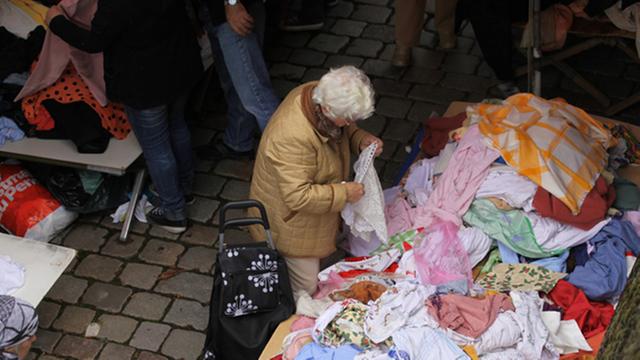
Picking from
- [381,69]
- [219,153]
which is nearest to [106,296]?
[219,153]

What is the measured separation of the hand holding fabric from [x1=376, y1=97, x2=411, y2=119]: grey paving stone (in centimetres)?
172

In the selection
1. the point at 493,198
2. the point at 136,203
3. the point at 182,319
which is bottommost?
the point at 182,319

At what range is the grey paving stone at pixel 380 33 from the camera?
7203 millimetres

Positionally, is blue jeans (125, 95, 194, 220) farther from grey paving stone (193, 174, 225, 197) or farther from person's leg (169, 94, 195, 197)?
grey paving stone (193, 174, 225, 197)

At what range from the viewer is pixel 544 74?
6.76 meters

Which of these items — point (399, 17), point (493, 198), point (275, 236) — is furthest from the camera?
point (399, 17)

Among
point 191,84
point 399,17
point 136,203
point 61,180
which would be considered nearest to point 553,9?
point 399,17

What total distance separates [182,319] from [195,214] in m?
0.93

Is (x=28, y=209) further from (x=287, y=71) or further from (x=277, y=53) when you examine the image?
(x=277, y=53)

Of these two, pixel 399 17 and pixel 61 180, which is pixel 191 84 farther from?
pixel 399 17

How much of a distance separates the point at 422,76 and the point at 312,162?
9.50 ft

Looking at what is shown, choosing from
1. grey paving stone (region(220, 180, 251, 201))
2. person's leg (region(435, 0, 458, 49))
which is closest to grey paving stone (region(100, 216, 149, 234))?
grey paving stone (region(220, 180, 251, 201))

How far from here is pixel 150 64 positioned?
15.7ft

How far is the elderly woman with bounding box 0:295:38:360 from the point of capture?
→ 12.8 feet
